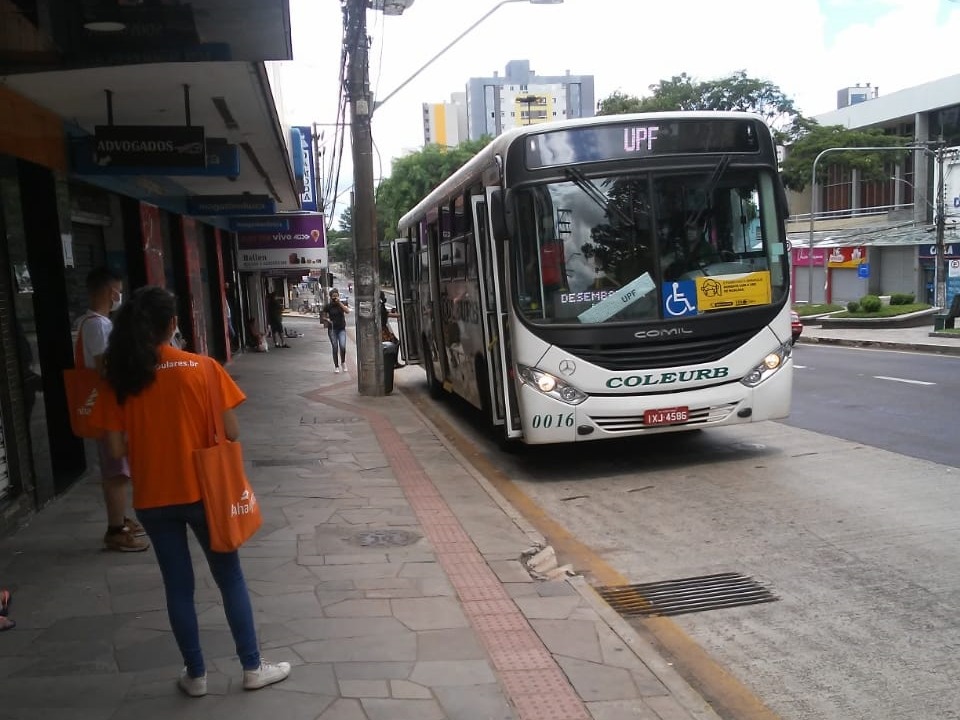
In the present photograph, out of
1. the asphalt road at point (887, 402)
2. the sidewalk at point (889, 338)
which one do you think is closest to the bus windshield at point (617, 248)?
the asphalt road at point (887, 402)

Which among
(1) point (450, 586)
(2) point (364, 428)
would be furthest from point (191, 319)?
(1) point (450, 586)

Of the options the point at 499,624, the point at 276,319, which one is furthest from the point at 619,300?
the point at 276,319

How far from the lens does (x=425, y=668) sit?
3941 millimetres

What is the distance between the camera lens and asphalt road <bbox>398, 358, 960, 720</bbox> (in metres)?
3.98

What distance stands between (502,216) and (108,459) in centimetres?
398

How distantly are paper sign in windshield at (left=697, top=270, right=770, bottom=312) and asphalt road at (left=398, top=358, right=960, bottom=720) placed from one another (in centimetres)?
163

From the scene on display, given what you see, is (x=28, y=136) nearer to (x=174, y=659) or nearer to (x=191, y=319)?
(x=174, y=659)

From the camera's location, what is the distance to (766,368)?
816 centimetres

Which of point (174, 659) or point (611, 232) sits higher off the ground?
point (611, 232)

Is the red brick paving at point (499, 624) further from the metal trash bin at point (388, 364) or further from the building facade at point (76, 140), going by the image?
the metal trash bin at point (388, 364)

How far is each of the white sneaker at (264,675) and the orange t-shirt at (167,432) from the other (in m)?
0.87

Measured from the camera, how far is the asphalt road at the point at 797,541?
3.98 m

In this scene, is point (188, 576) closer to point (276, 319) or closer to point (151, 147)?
point (151, 147)

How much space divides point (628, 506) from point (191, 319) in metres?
10.8
